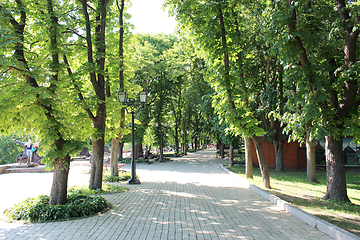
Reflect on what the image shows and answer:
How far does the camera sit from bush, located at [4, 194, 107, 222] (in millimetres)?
5938

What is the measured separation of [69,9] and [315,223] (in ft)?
33.6

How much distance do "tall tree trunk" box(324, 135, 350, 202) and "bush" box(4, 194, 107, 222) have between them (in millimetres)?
7002

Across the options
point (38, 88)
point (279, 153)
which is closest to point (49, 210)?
point (38, 88)

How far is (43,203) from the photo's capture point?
258 inches

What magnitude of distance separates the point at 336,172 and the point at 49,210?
828 centimetres

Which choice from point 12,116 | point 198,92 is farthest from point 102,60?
point 198,92

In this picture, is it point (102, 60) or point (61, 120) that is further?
point (102, 60)

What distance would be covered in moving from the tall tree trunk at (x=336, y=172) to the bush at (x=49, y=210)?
23.0 feet

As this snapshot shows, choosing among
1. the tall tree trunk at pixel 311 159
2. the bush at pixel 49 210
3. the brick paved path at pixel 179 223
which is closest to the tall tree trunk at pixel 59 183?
the bush at pixel 49 210

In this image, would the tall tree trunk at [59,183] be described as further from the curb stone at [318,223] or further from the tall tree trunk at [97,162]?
the curb stone at [318,223]

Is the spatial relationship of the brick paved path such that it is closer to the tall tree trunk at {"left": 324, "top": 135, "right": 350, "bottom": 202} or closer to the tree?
the tree

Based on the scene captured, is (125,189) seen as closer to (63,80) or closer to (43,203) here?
(43,203)

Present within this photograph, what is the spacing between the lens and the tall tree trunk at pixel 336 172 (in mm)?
7625

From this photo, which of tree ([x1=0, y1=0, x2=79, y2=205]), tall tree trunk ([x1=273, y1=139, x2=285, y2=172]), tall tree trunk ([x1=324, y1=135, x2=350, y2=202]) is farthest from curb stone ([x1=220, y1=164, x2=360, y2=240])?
tall tree trunk ([x1=273, y1=139, x2=285, y2=172])
